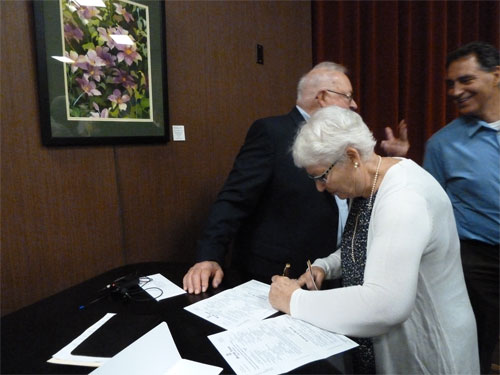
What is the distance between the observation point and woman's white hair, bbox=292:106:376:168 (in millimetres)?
1034

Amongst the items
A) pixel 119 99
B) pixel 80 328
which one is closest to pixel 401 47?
pixel 119 99

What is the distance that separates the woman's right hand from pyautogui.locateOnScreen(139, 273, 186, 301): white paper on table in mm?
395

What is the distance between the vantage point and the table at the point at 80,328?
782mm

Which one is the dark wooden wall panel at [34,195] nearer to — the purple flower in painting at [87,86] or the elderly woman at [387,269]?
the purple flower in painting at [87,86]

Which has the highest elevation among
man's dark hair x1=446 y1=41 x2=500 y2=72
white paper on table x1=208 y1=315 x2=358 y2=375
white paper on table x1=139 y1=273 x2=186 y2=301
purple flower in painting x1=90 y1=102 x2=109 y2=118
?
man's dark hair x1=446 y1=41 x2=500 y2=72

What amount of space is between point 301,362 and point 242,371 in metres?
0.13

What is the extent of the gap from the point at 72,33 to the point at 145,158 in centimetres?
64

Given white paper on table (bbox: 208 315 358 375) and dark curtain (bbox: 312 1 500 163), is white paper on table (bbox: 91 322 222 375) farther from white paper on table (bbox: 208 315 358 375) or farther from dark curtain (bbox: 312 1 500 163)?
dark curtain (bbox: 312 1 500 163)

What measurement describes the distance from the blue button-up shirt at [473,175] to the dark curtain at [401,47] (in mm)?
1343

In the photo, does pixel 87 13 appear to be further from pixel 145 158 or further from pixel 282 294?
pixel 282 294

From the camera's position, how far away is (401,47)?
3096 millimetres

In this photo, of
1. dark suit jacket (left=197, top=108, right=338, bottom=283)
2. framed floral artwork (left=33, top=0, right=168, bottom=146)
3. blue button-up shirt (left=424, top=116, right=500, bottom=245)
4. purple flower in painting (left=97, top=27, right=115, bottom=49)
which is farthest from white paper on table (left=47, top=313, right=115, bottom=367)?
blue button-up shirt (left=424, top=116, right=500, bottom=245)

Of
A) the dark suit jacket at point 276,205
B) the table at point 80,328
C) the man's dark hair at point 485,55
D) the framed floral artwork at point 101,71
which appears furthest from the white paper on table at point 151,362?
the man's dark hair at point 485,55

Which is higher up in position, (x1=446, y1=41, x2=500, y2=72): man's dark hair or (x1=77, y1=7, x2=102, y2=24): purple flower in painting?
(x1=77, y1=7, x2=102, y2=24): purple flower in painting
